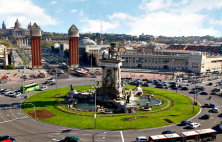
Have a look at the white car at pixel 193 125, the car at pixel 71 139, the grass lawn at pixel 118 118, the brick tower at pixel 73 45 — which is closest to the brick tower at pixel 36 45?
the brick tower at pixel 73 45

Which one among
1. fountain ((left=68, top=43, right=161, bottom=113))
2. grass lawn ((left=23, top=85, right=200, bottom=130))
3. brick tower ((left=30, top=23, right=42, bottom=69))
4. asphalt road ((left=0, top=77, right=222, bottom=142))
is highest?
brick tower ((left=30, top=23, right=42, bottom=69))

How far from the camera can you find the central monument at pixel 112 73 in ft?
221

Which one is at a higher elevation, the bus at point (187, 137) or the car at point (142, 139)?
the bus at point (187, 137)

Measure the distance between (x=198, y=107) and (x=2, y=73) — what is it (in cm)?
10073

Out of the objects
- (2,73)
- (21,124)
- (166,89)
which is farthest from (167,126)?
(2,73)

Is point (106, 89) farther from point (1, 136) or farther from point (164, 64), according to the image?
point (164, 64)

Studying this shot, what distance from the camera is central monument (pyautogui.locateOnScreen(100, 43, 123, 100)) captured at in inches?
2648

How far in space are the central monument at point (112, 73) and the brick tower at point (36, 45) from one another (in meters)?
84.1

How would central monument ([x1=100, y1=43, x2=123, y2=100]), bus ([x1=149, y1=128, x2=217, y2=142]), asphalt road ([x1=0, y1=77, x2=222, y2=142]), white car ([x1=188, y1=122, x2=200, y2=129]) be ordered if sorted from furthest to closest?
central monument ([x1=100, y1=43, x2=123, y2=100]) < white car ([x1=188, y1=122, x2=200, y2=129]) < asphalt road ([x1=0, y1=77, x2=222, y2=142]) < bus ([x1=149, y1=128, x2=217, y2=142])

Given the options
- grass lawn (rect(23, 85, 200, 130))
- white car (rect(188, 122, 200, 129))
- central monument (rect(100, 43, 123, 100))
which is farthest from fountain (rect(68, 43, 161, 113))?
white car (rect(188, 122, 200, 129))

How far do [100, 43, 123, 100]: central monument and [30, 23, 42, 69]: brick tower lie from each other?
8408 centimetres

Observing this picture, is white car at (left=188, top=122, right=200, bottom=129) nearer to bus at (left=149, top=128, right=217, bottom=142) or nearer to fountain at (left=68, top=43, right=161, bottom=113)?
bus at (left=149, top=128, right=217, bottom=142)

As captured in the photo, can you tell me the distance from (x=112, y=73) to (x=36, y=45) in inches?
3584

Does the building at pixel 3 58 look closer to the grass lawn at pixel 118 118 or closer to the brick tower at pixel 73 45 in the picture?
the brick tower at pixel 73 45
